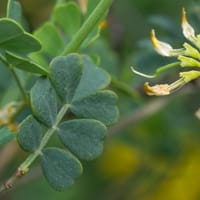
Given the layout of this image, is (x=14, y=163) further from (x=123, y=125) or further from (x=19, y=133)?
(x=19, y=133)

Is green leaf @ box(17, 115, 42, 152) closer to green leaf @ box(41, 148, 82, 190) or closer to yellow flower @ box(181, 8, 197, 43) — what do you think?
green leaf @ box(41, 148, 82, 190)

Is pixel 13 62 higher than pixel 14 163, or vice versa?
pixel 13 62

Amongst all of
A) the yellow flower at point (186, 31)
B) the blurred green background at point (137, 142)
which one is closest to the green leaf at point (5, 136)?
the yellow flower at point (186, 31)

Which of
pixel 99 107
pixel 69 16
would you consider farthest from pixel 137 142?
pixel 99 107

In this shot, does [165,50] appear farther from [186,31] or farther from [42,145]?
[42,145]

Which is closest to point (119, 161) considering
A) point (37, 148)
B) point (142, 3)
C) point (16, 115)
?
point (142, 3)

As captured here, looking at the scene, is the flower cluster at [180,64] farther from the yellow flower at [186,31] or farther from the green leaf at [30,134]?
the green leaf at [30,134]
